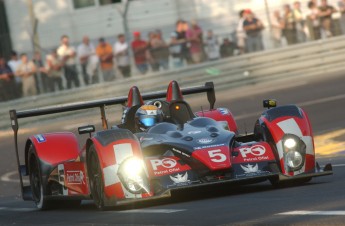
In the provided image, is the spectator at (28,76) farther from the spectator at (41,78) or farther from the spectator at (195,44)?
the spectator at (195,44)

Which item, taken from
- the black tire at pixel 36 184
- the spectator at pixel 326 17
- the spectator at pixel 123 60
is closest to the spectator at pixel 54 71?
the spectator at pixel 123 60

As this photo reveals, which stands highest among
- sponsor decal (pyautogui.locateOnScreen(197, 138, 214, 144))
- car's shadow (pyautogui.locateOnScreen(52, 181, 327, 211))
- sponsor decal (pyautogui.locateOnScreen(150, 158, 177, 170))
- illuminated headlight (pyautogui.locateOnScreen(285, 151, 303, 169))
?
sponsor decal (pyautogui.locateOnScreen(197, 138, 214, 144))

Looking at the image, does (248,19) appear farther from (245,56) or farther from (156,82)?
(156,82)

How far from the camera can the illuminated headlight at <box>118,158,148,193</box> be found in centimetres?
1123

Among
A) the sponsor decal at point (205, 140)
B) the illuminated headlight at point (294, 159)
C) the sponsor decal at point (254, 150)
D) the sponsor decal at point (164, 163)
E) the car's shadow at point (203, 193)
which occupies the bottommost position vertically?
the car's shadow at point (203, 193)

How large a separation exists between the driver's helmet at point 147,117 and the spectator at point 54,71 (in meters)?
14.4

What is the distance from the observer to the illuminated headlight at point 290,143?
38.7 ft

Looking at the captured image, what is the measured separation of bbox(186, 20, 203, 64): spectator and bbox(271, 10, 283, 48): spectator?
196cm

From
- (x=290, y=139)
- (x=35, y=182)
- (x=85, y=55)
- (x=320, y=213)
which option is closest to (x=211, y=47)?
(x=85, y=55)

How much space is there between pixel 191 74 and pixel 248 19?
209cm

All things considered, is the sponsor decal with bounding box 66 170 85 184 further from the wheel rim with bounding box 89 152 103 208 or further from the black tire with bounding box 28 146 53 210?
the black tire with bounding box 28 146 53 210

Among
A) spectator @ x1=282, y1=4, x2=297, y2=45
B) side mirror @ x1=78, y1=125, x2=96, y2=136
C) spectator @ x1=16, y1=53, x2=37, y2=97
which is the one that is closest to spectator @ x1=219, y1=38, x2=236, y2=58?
spectator @ x1=282, y1=4, x2=297, y2=45

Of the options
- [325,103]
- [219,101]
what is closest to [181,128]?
[325,103]

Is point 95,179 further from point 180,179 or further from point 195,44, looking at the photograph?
point 195,44
